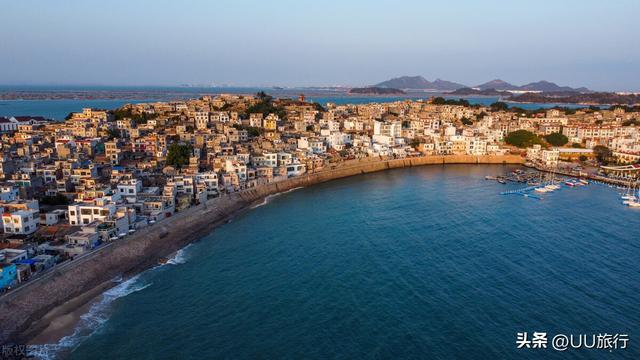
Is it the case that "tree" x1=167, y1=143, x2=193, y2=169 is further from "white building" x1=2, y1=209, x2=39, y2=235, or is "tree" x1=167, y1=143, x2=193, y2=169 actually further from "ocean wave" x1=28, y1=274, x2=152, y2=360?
"ocean wave" x1=28, y1=274, x2=152, y2=360

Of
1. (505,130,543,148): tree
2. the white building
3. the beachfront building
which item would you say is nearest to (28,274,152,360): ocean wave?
the beachfront building

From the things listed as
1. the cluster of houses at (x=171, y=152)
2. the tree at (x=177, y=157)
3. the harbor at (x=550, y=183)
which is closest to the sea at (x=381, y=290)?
the cluster of houses at (x=171, y=152)

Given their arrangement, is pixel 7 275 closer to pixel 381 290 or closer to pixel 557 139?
pixel 381 290

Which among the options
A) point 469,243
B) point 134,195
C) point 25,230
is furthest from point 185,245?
point 469,243

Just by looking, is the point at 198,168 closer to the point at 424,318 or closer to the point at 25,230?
the point at 25,230

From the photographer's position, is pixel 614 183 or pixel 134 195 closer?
pixel 134 195

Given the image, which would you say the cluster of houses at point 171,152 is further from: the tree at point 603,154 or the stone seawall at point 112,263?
the tree at point 603,154
